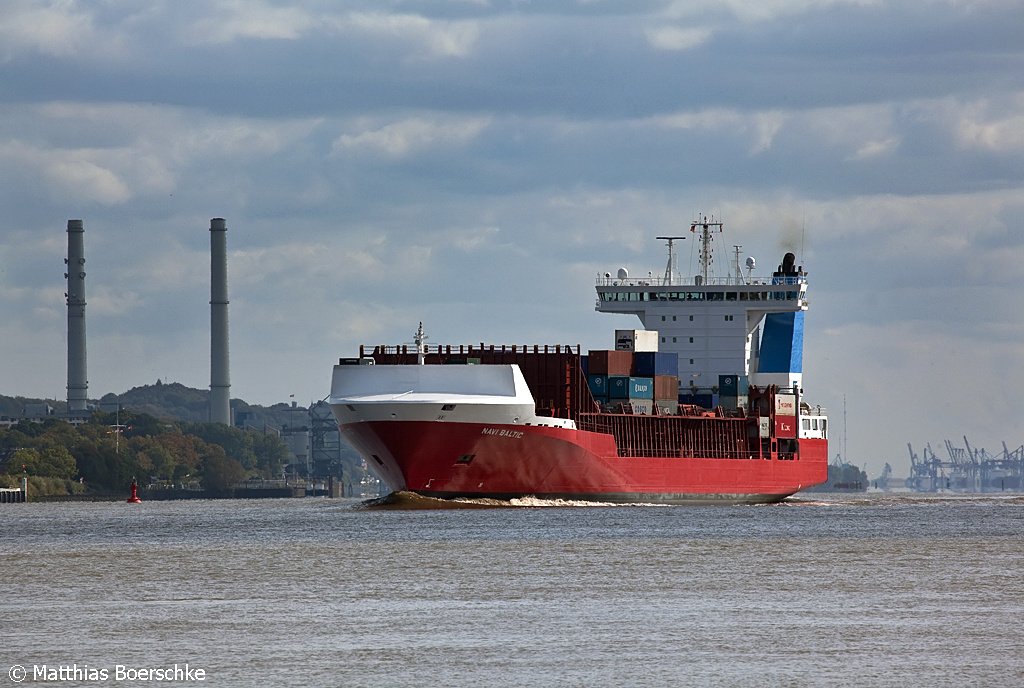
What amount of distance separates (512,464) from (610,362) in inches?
401

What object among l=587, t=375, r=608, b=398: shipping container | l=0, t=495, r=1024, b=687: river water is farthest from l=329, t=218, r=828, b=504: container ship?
l=0, t=495, r=1024, b=687: river water

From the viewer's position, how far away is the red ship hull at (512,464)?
7175 centimetres

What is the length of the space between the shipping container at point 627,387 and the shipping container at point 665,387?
2.27 feet

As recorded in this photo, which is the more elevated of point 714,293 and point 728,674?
point 714,293

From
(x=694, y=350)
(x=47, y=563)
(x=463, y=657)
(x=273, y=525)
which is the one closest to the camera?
(x=463, y=657)

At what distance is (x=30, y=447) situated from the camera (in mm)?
190125

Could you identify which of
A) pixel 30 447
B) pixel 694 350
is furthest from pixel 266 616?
pixel 30 447

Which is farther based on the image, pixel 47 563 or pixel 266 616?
pixel 47 563

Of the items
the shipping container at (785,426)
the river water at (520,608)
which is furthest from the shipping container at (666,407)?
the river water at (520,608)

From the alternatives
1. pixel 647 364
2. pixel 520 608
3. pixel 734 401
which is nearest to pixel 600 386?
pixel 647 364

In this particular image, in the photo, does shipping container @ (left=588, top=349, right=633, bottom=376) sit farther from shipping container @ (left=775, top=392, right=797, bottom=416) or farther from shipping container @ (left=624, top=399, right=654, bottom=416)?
shipping container @ (left=775, top=392, right=797, bottom=416)

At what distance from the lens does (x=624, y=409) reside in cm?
8238

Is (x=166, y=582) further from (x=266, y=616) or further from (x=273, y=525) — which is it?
(x=273, y=525)

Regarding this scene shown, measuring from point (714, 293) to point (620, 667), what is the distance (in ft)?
243
